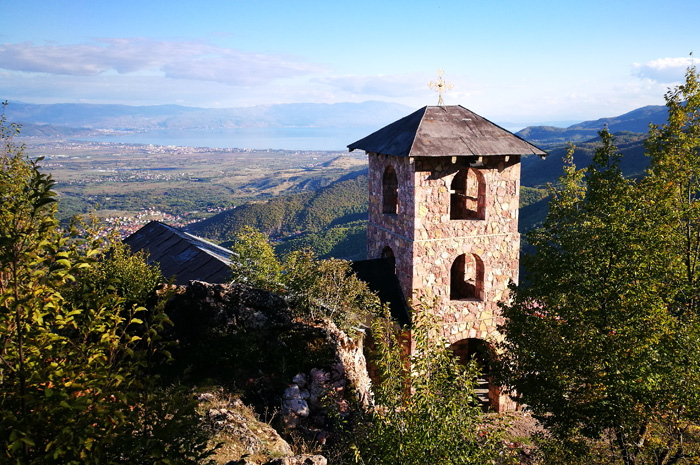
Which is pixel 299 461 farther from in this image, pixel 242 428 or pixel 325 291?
pixel 325 291

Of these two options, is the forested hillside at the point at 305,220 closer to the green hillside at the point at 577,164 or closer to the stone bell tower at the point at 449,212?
the green hillside at the point at 577,164

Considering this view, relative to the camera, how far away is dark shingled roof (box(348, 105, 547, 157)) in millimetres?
12938

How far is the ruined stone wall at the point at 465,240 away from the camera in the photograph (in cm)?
1332

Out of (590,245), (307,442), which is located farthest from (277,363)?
(590,245)

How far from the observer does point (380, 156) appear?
1492 cm

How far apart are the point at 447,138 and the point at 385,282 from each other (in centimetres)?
450

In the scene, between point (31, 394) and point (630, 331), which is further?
point (630, 331)

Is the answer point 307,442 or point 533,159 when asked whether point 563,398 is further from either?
point 533,159

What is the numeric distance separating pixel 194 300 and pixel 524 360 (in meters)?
7.60

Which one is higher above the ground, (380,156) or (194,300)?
(380,156)

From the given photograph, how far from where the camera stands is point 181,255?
1734cm

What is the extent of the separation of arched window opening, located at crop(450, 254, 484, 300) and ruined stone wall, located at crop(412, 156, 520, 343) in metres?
0.57

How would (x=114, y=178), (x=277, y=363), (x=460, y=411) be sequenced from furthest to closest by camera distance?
(x=114, y=178), (x=277, y=363), (x=460, y=411)

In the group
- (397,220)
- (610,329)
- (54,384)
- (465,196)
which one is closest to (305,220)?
(465,196)
